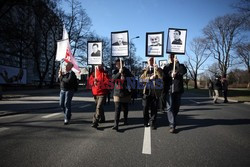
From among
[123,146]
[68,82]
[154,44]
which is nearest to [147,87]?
[154,44]

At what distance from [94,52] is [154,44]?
6.90ft

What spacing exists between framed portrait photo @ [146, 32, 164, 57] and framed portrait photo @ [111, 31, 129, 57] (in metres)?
0.72

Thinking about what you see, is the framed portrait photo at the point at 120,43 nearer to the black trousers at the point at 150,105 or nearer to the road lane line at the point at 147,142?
the black trousers at the point at 150,105

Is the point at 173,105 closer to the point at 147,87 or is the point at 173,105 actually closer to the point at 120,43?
the point at 147,87

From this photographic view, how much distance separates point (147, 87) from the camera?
5.65 metres

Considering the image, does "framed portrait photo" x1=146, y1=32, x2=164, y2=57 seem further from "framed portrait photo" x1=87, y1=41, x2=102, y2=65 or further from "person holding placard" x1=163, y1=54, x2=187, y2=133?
"framed portrait photo" x1=87, y1=41, x2=102, y2=65

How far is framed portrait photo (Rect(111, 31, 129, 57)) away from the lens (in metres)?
6.32

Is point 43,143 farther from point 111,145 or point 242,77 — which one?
point 242,77

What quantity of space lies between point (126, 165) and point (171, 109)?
2731 mm

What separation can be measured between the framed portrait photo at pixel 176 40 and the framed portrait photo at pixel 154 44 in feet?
0.94

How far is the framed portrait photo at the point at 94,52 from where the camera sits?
21.7ft

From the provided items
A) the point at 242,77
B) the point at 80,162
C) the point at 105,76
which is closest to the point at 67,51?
the point at 105,76

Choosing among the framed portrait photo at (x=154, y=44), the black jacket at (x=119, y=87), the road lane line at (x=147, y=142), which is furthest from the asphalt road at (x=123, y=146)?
the framed portrait photo at (x=154, y=44)

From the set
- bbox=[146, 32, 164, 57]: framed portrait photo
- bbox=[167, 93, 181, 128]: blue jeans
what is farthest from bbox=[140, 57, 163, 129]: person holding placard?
bbox=[146, 32, 164, 57]: framed portrait photo
